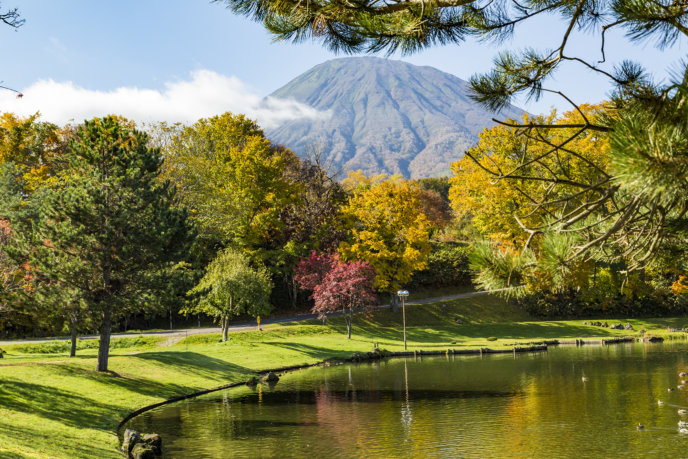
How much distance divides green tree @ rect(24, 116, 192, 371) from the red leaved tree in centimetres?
1547

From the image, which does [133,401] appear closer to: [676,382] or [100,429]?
[100,429]

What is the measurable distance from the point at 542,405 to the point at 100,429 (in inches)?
566

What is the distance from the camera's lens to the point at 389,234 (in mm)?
44375

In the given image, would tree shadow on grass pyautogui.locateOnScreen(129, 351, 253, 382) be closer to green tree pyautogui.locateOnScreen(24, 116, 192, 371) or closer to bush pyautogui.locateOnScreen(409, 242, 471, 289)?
green tree pyautogui.locateOnScreen(24, 116, 192, 371)

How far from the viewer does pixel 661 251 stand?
27.3 feet

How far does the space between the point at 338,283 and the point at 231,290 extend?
23.9ft

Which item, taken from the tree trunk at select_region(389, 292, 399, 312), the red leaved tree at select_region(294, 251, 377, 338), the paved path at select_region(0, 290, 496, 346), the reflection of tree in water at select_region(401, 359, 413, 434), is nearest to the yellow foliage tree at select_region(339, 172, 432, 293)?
the red leaved tree at select_region(294, 251, 377, 338)

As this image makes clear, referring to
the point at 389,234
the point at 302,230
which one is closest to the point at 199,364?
the point at 389,234

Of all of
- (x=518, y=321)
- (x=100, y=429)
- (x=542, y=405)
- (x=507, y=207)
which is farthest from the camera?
(x=518, y=321)

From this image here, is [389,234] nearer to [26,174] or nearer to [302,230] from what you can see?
[302,230]

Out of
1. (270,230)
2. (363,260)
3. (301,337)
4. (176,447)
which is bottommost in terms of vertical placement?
(176,447)

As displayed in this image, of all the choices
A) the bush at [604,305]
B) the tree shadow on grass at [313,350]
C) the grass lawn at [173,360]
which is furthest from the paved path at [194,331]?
the bush at [604,305]

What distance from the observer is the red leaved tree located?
3934 cm

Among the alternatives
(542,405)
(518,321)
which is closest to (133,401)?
(542,405)
